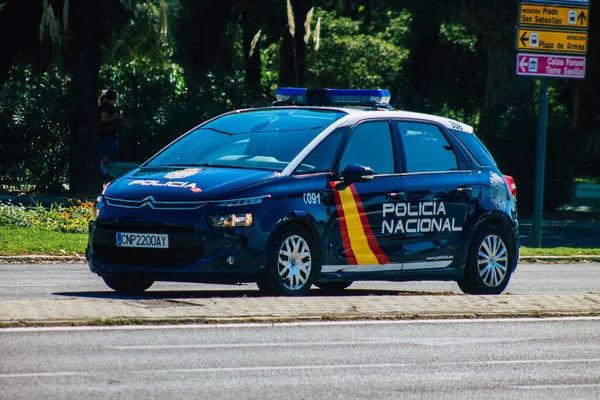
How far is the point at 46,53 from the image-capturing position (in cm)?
2833

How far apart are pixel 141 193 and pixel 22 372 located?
11.7ft

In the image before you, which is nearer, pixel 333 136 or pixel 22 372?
pixel 22 372

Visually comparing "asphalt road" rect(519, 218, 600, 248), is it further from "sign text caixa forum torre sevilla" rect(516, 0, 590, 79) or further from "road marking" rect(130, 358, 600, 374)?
"road marking" rect(130, 358, 600, 374)

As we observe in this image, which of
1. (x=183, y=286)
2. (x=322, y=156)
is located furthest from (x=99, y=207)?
(x=183, y=286)

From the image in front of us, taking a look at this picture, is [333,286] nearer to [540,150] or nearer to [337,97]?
[337,97]

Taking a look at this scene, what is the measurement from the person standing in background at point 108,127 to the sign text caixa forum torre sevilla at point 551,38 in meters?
10.3

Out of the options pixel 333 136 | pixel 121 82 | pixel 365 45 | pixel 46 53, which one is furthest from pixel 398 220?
pixel 365 45

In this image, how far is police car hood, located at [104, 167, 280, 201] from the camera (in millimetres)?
10703

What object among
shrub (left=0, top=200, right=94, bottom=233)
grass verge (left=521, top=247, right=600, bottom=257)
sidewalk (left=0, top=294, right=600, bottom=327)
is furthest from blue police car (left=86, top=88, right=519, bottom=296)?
shrub (left=0, top=200, right=94, bottom=233)

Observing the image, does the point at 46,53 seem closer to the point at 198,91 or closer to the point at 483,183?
the point at 198,91

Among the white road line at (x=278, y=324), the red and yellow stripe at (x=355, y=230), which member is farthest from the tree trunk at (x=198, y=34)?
the white road line at (x=278, y=324)

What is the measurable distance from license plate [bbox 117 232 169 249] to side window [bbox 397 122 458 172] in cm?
260

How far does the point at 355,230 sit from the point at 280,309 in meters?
1.61

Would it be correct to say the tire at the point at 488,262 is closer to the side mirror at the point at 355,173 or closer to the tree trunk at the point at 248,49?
the side mirror at the point at 355,173
